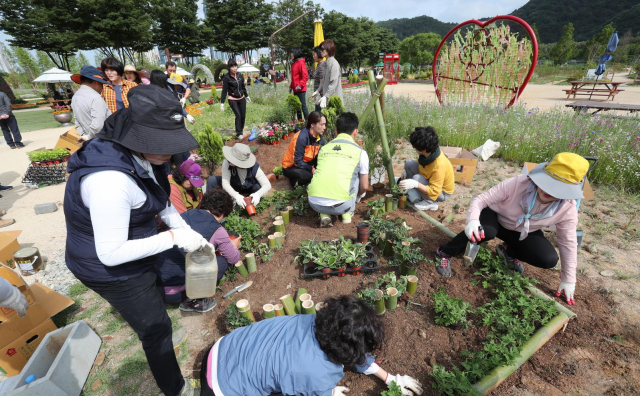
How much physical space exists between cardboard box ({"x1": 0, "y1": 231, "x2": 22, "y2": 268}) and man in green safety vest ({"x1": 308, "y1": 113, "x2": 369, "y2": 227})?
130 inches

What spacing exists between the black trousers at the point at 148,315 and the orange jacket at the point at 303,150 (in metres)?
2.86

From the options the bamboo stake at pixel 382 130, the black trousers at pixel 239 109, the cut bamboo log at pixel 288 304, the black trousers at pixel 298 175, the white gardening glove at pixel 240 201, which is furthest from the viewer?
the black trousers at pixel 239 109

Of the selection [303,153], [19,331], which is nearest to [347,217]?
[303,153]

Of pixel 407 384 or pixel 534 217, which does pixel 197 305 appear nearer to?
pixel 407 384

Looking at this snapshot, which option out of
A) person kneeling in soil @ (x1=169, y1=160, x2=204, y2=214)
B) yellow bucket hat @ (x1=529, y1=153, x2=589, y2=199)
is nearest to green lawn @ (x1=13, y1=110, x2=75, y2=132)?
person kneeling in soil @ (x1=169, y1=160, x2=204, y2=214)

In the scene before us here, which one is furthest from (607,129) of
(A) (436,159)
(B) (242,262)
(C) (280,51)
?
(C) (280,51)

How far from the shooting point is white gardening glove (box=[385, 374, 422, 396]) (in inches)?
71.0

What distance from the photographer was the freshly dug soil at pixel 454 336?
1.84 m

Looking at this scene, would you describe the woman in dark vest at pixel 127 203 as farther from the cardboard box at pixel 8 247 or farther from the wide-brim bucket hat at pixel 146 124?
the cardboard box at pixel 8 247

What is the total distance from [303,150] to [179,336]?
2.81 meters

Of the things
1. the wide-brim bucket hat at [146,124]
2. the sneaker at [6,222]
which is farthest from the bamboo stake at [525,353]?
the sneaker at [6,222]

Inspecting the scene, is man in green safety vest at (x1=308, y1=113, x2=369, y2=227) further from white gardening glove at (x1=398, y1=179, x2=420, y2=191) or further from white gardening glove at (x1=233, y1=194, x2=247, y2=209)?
white gardening glove at (x1=233, y1=194, x2=247, y2=209)

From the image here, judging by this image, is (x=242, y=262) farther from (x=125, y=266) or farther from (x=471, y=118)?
(x=471, y=118)

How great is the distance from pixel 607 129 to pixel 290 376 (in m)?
6.48
